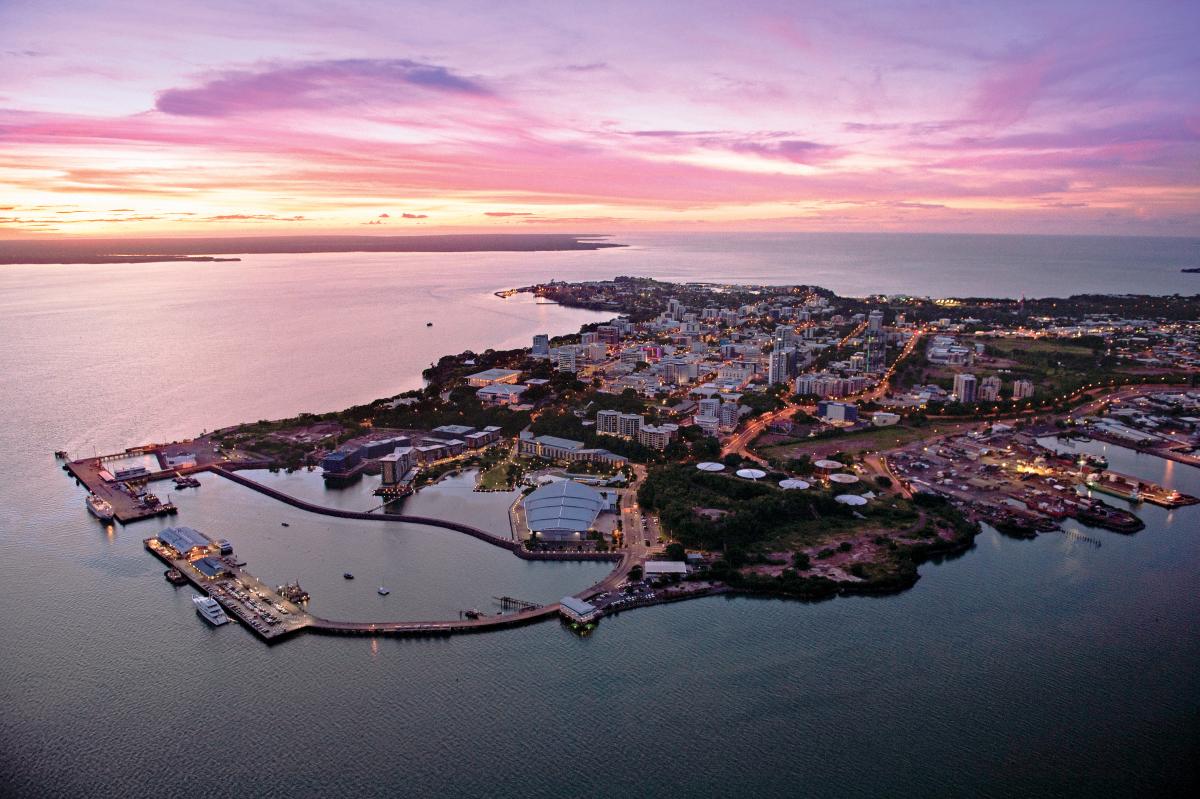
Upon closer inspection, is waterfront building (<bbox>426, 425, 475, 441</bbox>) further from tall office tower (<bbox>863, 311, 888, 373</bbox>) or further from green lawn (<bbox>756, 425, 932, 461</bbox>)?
tall office tower (<bbox>863, 311, 888, 373</bbox>)

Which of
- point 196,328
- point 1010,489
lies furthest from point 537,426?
point 196,328

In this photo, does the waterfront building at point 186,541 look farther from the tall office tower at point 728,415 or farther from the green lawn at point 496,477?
the tall office tower at point 728,415

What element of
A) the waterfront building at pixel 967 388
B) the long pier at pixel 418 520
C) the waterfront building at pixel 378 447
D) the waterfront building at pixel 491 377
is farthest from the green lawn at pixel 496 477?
the waterfront building at pixel 967 388

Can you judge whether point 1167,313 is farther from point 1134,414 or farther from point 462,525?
point 462,525

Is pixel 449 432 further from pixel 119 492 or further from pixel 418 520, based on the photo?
pixel 119 492

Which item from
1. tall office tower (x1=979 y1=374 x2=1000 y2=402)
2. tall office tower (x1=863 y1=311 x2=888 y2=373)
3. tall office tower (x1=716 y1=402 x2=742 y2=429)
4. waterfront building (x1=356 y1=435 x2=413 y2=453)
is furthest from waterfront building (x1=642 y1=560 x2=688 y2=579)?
tall office tower (x1=863 y1=311 x2=888 y2=373)
